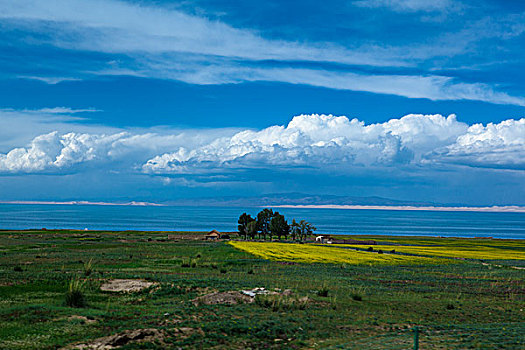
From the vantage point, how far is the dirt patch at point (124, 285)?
29125mm

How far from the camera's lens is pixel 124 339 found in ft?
53.2

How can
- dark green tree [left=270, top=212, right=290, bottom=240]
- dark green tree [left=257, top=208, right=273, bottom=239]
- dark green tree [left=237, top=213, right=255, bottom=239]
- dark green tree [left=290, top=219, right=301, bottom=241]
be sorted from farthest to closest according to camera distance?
dark green tree [left=257, top=208, right=273, bottom=239] < dark green tree [left=290, top=219, right=301, bottom=241] < dark green tree [left=270, top=212, right=290, bottom=240] < dark green tree [left=237, top=213, right=255, bottom=239]

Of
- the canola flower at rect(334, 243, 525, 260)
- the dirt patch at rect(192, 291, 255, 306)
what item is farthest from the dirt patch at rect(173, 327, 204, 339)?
the canola flower at rect(334, 243, 525, 260)

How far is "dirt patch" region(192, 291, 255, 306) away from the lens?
24281 mm

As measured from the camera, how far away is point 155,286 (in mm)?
29891

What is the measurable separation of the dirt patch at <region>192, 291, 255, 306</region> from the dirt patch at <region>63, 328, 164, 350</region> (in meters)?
7.08

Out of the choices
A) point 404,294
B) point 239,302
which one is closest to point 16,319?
point 239,302

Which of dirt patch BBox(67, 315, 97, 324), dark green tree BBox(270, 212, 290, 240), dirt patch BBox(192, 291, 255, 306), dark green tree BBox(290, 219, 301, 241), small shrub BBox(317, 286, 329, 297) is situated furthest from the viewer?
dark green tree BBox(290, 219, 301, 241)

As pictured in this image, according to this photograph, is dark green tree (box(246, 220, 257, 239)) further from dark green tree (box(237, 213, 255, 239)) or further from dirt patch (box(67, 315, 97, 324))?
dirt patch (box(67, 315, 97, 324))

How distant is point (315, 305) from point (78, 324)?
12.8m

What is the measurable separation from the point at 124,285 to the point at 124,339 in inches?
597

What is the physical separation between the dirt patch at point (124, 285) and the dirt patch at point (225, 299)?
6.33m

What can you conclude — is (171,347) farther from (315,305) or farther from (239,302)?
(315,305)

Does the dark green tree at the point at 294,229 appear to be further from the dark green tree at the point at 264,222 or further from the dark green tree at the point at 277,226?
the dark green tree at the point at 264,222
